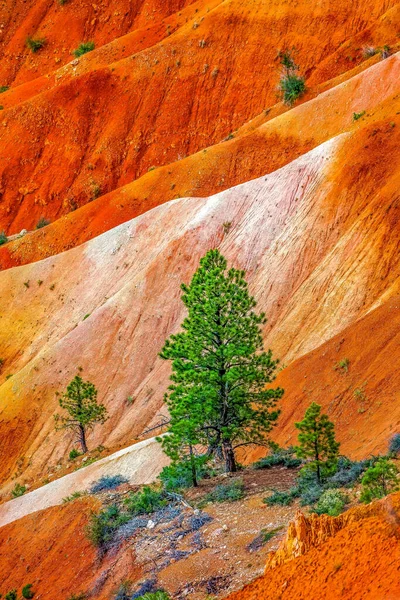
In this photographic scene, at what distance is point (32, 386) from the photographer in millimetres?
46156

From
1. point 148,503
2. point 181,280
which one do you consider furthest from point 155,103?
point 148,503

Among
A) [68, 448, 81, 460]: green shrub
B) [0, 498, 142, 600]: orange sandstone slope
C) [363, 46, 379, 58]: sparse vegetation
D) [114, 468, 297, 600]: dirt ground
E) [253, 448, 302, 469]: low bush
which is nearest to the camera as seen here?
[114, 468, 297, 600]: dirt ground

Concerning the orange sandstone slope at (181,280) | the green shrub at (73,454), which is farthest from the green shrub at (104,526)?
the green shrub at (73,454)

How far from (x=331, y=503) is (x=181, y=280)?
30.1m

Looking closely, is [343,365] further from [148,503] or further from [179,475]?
[148,503]

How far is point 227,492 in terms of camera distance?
19.2 metres

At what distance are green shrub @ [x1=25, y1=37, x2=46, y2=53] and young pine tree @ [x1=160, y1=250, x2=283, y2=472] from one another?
264 ft

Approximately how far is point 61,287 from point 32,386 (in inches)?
357

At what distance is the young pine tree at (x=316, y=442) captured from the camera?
58.9 ft

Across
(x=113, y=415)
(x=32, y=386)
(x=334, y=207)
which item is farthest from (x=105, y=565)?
(x=32, y=386)

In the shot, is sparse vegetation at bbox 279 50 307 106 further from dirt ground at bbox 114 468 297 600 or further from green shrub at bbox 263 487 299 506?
green shrub at bbox 263 487 299 506

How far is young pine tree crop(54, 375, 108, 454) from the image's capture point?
3931 centimetres

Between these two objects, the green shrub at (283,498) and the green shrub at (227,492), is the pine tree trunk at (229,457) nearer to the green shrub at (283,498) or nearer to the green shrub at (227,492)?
the green shrub at (227,492)

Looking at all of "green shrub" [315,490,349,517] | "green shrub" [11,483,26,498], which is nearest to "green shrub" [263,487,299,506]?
"green shrub" [315,490,349,517]
